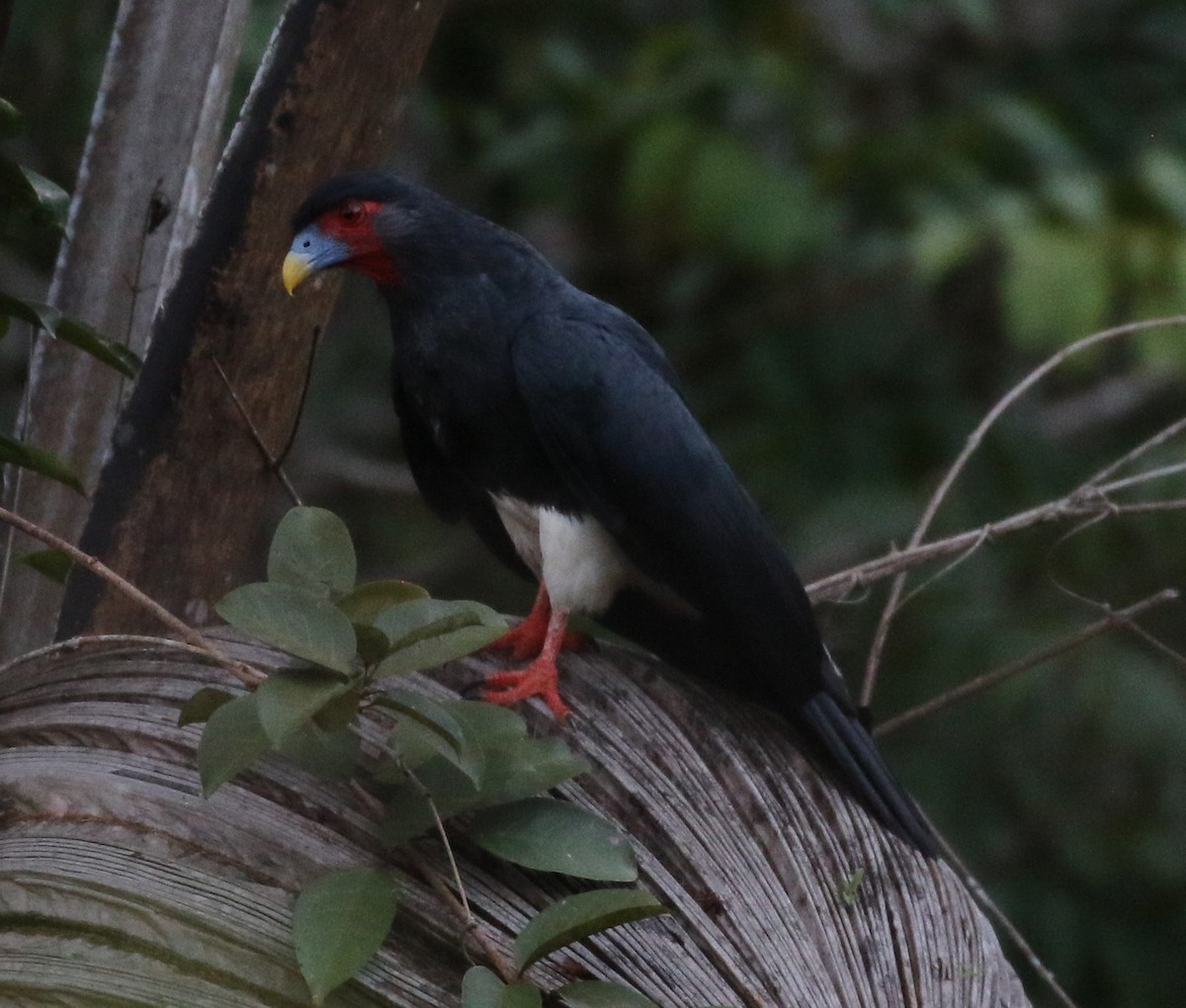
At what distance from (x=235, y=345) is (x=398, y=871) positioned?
92 cm

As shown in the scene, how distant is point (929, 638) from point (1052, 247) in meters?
1.40

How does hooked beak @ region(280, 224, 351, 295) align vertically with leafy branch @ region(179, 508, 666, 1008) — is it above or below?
above

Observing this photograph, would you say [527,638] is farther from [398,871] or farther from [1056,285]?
[1056,285]

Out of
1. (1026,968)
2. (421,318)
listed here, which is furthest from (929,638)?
(421,318)

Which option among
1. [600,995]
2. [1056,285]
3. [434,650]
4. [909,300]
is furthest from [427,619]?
[909,300]

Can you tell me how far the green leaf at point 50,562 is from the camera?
6.32 ft

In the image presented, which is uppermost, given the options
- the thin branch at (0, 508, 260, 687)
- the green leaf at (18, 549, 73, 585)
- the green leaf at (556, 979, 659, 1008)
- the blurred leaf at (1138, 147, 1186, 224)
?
the blurred leaf at (1138, 147, 1186, 224)

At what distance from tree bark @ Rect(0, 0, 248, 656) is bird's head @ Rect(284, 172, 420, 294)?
17 cm

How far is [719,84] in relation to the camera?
4957 millimetres

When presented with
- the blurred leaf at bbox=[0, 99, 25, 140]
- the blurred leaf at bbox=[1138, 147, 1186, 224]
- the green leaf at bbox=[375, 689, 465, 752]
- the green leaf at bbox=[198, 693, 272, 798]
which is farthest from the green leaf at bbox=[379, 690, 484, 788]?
the blurred leaf at bbox=[1138, 147, 1186, 224]

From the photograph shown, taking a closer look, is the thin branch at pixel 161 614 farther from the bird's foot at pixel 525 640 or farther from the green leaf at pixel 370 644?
the bird's foot at pixel 525 640

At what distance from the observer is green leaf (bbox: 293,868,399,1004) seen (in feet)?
4.26

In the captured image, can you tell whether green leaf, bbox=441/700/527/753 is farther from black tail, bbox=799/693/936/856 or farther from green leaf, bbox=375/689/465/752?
black tail, bbox=799/693/936/856

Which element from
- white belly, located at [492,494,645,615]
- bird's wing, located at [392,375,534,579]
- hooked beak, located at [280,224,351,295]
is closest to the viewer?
hooked beak, located at [280,224,351,295]
